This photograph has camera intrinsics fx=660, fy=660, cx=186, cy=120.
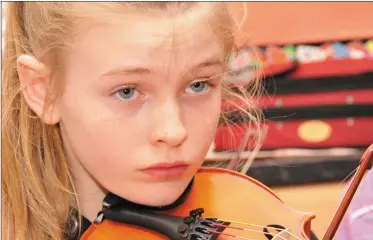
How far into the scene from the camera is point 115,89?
638 millimetres

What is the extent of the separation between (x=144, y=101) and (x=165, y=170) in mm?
75

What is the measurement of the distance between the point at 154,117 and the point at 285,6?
4.33ft

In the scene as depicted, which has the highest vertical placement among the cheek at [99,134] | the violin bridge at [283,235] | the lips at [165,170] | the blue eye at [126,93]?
the blue eye at [126,93]

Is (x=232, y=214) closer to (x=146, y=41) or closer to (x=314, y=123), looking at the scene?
(x=146, y=41)

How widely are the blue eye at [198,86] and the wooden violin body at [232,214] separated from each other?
0.46ft

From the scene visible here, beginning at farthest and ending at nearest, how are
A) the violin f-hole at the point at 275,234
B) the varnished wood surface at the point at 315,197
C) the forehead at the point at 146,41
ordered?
the varnished wood surface at the point at 315,197, the violin f-hole at the point at 275,234, the forehead at the point at 146,41

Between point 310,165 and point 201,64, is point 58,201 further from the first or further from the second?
point 310,165

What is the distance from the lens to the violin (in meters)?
0.69

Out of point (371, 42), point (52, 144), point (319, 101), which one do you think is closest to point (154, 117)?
point (52, 144)

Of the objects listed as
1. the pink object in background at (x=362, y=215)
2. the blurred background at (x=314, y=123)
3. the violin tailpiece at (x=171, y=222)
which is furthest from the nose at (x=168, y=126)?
the blurred background at (x=314, y=123)

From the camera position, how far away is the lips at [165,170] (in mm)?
658

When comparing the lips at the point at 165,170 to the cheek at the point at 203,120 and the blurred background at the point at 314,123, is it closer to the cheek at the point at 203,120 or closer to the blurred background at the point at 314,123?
the cheek at the point at 203,120

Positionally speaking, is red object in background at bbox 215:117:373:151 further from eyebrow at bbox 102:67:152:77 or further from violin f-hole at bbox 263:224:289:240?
eyebrow at bbox 102:67:152:77

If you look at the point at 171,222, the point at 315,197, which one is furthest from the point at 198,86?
the point at 315,197
